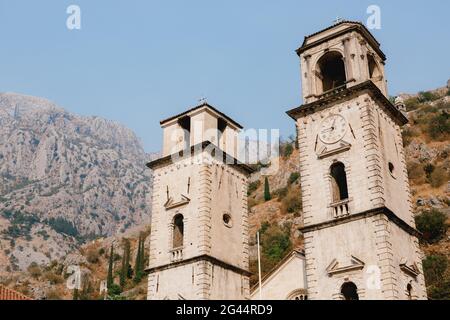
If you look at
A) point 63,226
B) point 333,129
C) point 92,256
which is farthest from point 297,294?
point 63,226

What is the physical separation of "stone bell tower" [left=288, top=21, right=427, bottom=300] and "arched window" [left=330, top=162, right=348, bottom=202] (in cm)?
5

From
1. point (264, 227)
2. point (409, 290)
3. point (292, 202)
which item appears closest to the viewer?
point (409, 290)

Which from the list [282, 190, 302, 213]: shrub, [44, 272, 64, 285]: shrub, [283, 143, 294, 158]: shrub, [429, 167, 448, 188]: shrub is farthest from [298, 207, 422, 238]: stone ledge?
[44, 272, 64, 285]: shrub

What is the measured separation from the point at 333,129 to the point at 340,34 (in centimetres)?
563

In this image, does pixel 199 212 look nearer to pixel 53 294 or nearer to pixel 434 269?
pixel 434 269

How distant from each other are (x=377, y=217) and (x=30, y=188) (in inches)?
7062

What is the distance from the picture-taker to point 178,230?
35312 mm

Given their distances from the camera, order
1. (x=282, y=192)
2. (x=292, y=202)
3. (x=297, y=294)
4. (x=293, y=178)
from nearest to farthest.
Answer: (x=297, y=294) < (x=292, y=202) < (x=282, y=192) < (x=293, y=178)

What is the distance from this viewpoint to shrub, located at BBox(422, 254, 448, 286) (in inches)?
2325

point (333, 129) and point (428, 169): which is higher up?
point (428, 169)

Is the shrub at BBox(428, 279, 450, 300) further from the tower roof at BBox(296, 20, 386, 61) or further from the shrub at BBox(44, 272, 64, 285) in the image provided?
the shrub at BBox(44, 272, 64, 285)

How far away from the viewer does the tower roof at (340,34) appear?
32.6 meters
